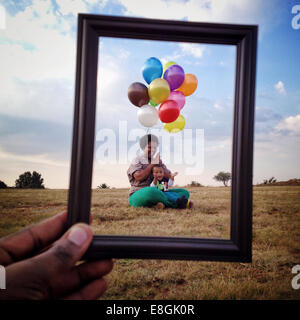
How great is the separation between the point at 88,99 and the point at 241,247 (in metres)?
1.00

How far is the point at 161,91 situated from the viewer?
7.75ft

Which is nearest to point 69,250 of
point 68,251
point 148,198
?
point 68,251

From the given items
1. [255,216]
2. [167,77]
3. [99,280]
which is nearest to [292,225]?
[255,216]

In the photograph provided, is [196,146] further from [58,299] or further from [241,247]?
[58,299]

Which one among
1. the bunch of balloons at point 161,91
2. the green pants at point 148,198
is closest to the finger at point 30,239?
the green pants at point 148,198

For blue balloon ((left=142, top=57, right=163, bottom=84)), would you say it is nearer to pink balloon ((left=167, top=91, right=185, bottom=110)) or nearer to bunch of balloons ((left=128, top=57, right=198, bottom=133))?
bunch of balloons ((left=128, top=57, right=198, bottom=133))

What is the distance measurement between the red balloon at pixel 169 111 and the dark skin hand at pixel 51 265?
174cm

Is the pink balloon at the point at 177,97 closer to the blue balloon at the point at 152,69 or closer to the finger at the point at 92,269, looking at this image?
the blue balloon at the point at 152,69

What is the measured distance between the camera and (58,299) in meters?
0.99

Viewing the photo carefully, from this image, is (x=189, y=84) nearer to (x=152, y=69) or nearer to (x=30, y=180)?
(x=152, y=69)

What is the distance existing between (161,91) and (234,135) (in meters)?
1.54

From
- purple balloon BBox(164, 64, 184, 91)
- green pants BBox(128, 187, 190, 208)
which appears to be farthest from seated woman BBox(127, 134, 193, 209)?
purple balloon BBox(164, 64, 184, 91)

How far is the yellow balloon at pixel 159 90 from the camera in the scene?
2353 mm

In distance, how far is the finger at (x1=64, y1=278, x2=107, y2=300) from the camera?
1.07m
